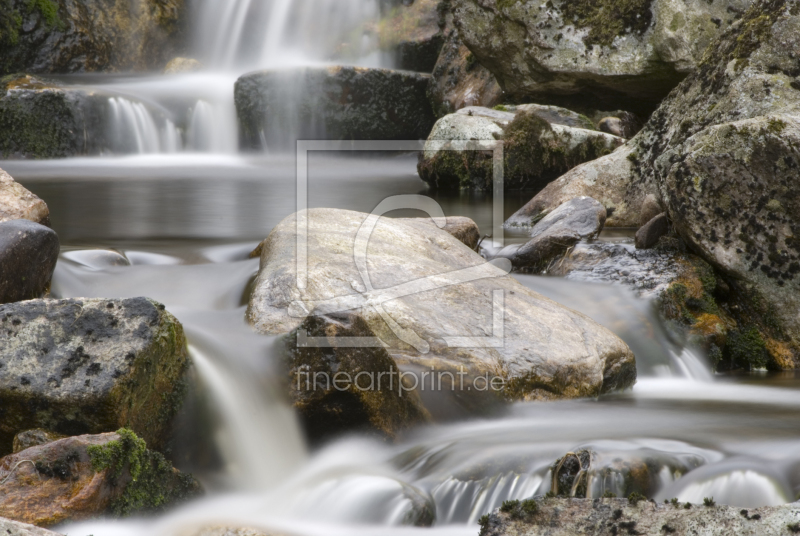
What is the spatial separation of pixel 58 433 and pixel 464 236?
13.4 ft

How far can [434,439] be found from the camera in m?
3.66

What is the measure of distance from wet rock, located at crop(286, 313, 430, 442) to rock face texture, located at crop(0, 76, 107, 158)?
1274 cm

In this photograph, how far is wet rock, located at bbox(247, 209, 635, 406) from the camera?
4.04 meters

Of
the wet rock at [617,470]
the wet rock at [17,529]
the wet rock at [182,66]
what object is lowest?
the wet rock at [617,470]

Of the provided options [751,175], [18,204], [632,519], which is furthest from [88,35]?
[632,519]

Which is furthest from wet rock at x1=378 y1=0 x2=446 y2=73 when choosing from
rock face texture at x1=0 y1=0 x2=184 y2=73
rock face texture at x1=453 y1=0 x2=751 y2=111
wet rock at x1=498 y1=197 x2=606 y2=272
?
wet rock at x1=498 y1=197 x2=606 y2=272

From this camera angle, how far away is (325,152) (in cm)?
1678

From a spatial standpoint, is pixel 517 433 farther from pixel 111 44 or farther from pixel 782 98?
pixel 111 44

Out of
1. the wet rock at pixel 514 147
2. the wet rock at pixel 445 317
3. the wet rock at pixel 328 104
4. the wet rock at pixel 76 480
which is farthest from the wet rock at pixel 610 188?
the wet rock at pixel 328 104

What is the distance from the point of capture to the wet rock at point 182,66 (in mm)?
19797

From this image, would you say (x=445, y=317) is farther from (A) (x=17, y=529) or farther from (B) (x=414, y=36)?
(B) (x=414, y=36)

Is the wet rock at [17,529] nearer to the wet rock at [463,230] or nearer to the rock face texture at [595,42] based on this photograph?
the wet rock at [463,230]

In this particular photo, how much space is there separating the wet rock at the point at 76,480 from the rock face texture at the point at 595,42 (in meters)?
8.56

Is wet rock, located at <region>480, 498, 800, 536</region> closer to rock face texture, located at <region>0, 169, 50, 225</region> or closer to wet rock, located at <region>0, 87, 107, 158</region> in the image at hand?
rock face texture, located at <region>0, 169, 50, 225</region>
